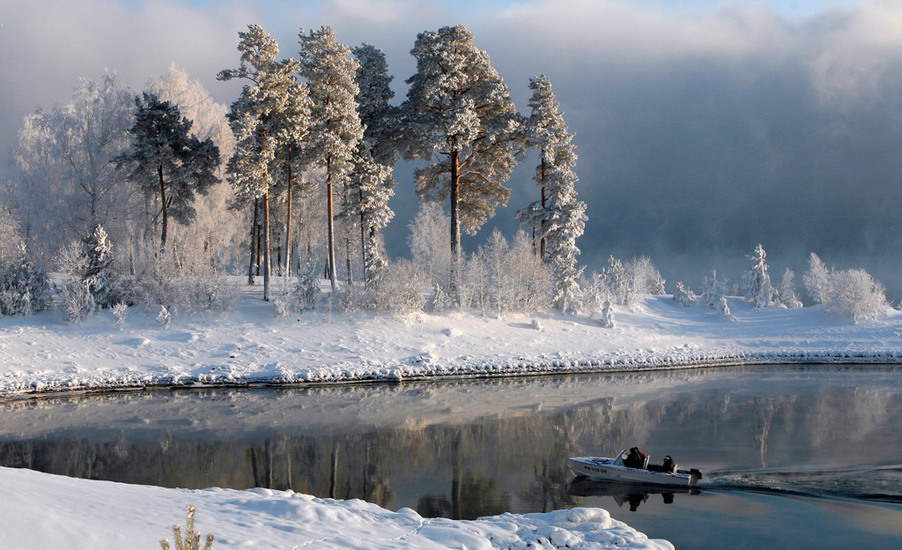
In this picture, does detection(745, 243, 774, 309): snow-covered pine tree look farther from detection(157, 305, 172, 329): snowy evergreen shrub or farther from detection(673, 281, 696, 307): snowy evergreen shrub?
detection(157, 305, 172, 329): snowy evergreen shrub

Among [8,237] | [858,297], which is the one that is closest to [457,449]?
[8,237]

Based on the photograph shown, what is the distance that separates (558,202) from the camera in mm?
43719

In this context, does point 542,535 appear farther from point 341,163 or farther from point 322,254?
point 322,254

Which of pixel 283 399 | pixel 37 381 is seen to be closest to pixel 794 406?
pixel 283 399

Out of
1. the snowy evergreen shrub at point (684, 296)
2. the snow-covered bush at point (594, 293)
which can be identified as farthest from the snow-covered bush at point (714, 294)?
the snow-covered bush at point (594, 293)

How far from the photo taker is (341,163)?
133ft

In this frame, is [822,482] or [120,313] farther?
[120,313]

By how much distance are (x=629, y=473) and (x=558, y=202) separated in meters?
28.4

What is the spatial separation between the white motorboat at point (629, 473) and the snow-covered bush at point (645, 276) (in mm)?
41775

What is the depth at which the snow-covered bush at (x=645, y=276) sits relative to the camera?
59372mm

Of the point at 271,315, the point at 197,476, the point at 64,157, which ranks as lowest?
the point at 197,476

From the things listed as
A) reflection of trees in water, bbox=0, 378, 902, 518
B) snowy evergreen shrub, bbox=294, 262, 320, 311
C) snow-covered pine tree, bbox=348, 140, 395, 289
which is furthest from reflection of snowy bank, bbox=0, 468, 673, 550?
snow-covered pine tree, bbox=348, 140, 395, 289

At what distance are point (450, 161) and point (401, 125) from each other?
403 centimetres

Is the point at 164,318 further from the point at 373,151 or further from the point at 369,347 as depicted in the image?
the point at 373,151
